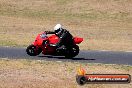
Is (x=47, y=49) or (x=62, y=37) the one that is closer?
(x=62, y=37)

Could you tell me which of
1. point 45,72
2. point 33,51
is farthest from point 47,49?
point 45,72

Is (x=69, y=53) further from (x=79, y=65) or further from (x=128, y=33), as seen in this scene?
(x=128, y=33)

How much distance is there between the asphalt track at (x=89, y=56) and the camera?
21625 millimetres

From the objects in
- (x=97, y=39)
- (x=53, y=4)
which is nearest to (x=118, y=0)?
(x=53, y=4)

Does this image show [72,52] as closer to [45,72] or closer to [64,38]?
[64,38]

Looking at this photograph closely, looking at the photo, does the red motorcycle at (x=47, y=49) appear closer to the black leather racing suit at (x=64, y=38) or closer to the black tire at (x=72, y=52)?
the black tire at (x=72, y=52)

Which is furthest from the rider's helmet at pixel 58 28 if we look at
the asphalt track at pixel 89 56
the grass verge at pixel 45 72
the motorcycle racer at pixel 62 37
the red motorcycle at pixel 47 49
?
the grass verge at pixel 45 72

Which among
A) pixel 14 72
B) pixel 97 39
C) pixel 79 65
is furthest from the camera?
pixel 97 39

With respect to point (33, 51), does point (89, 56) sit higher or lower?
lower

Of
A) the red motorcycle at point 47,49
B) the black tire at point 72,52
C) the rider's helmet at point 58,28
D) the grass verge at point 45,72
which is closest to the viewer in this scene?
the grass verge at point 45,72

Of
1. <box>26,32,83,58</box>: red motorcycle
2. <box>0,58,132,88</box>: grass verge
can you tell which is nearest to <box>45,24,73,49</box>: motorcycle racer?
<box>26,32,83,58</box>: red motorcycle

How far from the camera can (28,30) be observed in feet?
118

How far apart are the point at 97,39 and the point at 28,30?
666cm

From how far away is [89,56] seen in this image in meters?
23.1
